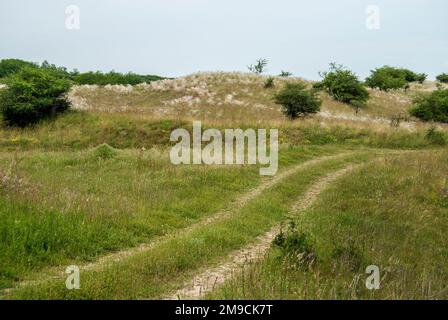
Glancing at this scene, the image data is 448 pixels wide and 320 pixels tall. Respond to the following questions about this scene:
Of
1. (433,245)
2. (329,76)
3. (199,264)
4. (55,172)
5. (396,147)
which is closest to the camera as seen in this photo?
(199,264)

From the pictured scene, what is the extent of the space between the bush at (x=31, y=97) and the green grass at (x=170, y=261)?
24573 mm

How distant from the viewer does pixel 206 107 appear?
43500 mm

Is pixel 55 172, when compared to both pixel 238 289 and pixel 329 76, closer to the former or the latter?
pixel 238 289

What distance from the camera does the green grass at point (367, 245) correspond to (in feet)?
22.6

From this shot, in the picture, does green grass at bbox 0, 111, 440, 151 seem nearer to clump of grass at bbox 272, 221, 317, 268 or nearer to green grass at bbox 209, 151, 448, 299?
green grass at bbox 209, 151, 448, 299

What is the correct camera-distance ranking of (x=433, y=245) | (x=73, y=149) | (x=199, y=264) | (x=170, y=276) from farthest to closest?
(x=73, y=149) < (x=433, y=245) < (x=199, y=264) < (x=170, y=276)

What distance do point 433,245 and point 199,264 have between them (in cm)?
618

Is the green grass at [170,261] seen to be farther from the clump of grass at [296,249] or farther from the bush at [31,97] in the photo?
the bush at [31,97]

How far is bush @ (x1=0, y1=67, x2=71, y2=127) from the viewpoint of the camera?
32.2 metres

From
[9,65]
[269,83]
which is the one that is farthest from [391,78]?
[9,65]

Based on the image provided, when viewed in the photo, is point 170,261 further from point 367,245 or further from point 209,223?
point 367,245

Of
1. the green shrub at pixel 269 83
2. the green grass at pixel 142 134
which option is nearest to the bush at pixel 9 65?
the green shrub at pixel 269 83

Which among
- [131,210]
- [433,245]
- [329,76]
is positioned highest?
[329,76]
